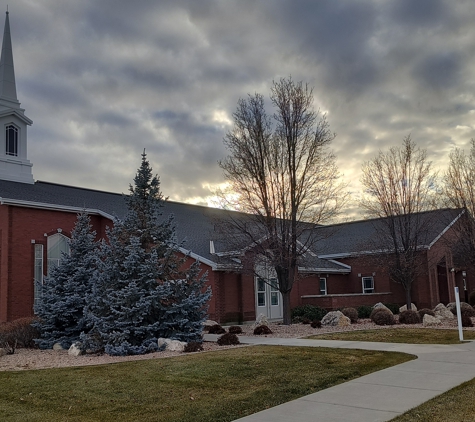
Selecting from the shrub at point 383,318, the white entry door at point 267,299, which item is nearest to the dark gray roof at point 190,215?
the white entry door at point 267,299

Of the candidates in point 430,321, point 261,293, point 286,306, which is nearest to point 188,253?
point 286,306

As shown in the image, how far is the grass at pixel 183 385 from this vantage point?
25.9 ft

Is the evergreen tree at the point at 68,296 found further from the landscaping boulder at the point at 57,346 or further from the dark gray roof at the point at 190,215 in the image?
the dark gray roof at the point at 190,215

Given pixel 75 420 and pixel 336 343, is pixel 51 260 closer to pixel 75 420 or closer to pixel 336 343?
pixel 336 343

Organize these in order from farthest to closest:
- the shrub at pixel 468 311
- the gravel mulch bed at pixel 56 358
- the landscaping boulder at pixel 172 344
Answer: the shrub at pixel 468 311 → the landscaping boulder at pixel 172 344 → the gravel mulch bed at pixel 56 358

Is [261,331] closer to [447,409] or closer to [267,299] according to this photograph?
[267,299]

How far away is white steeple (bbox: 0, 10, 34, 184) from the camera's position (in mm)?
28359

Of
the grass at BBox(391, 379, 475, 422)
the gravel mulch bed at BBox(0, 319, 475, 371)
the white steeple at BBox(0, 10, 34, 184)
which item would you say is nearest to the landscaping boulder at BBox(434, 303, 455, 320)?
the gravel mulch bed at BBox(0, 319, 475, 371)

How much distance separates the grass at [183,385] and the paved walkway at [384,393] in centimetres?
40

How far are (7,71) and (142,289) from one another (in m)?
21.6

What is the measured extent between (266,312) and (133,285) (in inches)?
528

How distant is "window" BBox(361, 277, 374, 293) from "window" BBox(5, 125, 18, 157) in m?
23.6

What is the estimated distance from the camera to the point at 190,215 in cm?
3266

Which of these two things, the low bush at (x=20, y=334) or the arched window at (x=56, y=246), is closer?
the low bush at (x=20, y=334)
